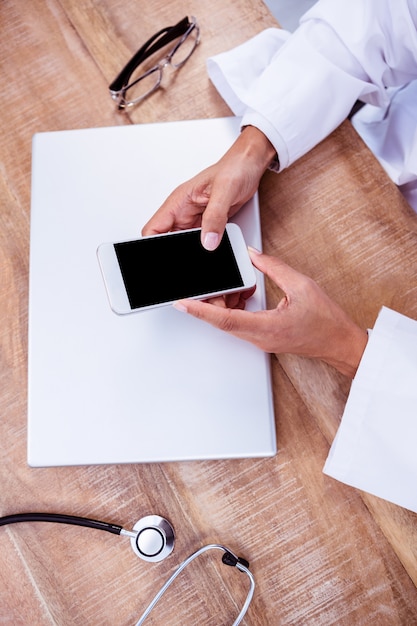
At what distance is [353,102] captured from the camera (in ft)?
2.56

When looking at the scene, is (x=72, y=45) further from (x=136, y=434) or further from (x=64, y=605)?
(x=64, y=605)

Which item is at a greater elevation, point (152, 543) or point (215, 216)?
point (215, 216)

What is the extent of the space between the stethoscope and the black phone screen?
28 centimetres

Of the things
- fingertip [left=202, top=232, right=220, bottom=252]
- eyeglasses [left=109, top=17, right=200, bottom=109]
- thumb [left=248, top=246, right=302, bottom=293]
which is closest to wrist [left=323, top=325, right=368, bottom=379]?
thumb [left=248, top=246, right=302, bottom=293]

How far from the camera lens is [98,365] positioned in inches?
27.2

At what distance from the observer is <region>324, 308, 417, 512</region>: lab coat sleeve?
0.68m

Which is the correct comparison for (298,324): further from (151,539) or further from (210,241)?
(151,539)

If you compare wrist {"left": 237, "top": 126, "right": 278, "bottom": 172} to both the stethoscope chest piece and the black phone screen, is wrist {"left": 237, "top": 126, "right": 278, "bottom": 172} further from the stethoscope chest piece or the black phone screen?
the stethoscope chest piece

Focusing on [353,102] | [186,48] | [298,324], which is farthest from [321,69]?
[298,324]

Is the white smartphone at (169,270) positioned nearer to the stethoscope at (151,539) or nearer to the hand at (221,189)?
the hand at (221,189)

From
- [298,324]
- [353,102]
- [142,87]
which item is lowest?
[298,324]

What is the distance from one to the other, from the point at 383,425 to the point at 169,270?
1.06 ft

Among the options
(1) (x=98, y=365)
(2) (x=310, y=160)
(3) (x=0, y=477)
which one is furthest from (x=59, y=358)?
(2) (x=310, y=160)

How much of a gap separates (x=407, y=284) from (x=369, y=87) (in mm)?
283
